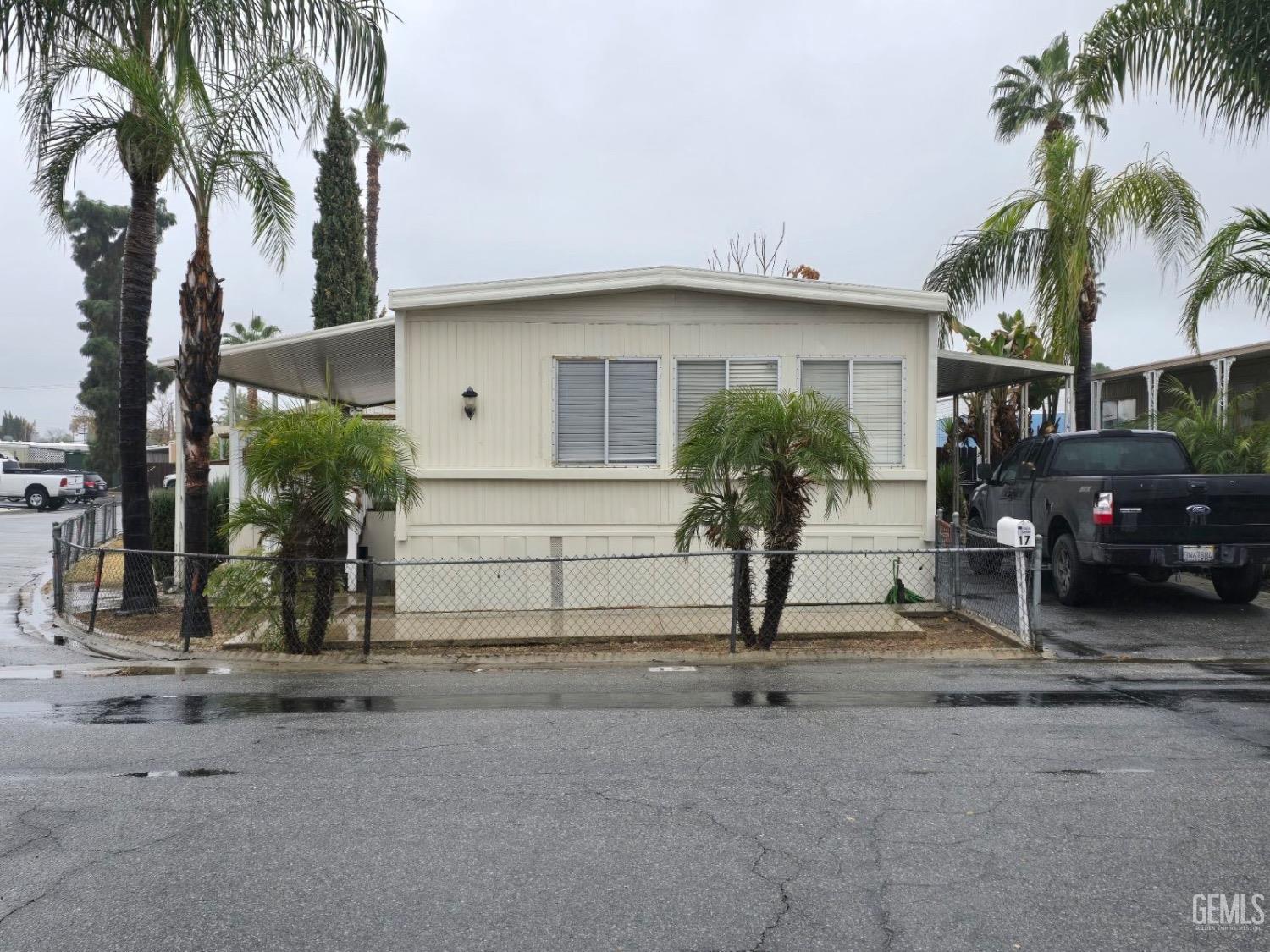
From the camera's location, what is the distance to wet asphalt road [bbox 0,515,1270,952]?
376 cm

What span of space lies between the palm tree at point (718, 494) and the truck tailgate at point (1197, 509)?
408 centimetres

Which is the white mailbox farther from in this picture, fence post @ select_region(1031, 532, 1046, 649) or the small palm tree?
the small palm tree

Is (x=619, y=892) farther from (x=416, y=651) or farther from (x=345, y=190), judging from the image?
(x=345, y=190)

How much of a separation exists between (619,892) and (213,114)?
31.7 ft

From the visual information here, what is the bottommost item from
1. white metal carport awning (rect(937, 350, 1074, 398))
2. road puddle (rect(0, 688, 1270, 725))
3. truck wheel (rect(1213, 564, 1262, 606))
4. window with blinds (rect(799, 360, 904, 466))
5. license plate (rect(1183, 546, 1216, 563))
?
road puddle (rect(0, 688, 1270, 725))

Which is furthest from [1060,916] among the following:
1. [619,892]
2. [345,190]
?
[345,190]

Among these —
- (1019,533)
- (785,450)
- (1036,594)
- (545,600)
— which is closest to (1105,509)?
(1019,533)

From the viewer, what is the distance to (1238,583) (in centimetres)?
1179

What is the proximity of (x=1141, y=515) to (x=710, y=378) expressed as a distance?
475 centimetres

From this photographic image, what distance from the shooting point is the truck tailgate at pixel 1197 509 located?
415 inches

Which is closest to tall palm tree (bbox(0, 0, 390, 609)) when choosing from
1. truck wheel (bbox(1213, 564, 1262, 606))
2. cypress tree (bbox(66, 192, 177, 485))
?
truck wheel (bbox(1213, 564, 1262, 606))

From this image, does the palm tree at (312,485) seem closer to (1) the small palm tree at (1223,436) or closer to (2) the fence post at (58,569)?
(2) the fence post at (58,569)

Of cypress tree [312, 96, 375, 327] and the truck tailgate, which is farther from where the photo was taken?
cypress tree [312, 96, 375, 327]

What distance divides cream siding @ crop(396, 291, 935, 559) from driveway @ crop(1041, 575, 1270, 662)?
2.46 meters
